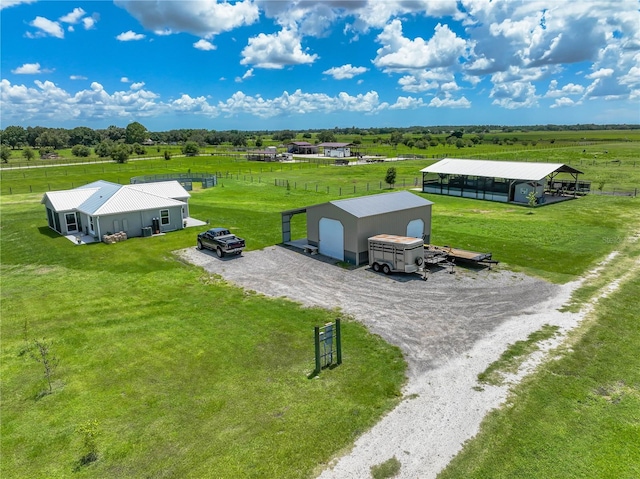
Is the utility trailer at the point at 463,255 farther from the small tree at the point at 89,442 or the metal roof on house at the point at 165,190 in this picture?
the metal roof on house at the point at 165,190

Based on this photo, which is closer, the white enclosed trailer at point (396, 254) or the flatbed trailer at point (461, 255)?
the white enclosed trailer at point (396, 254)

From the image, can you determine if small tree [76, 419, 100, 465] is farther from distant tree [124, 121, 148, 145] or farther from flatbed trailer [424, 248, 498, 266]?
distant tree [124, 121, 148, 145]

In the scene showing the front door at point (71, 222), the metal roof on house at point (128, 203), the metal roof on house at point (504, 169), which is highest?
the metal roof on house at point (504, 169)

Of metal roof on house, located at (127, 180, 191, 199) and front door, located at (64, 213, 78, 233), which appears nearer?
front door, located at (64, 213, 78, 233)

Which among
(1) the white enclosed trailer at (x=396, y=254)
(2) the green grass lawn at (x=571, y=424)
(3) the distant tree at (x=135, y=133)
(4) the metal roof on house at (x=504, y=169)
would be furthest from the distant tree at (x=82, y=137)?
(2) the green grass lawn at (x=571, y=424)

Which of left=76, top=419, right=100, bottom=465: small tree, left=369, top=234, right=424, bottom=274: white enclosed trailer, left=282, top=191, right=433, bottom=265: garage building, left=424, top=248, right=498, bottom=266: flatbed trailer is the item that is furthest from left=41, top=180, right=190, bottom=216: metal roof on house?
left=76, top=419, right=100, bottom=465: small tree

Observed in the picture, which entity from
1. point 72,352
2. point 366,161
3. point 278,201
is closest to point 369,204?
point 72,352

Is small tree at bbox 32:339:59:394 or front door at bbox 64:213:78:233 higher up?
front door at bbox 64:213:78:233
